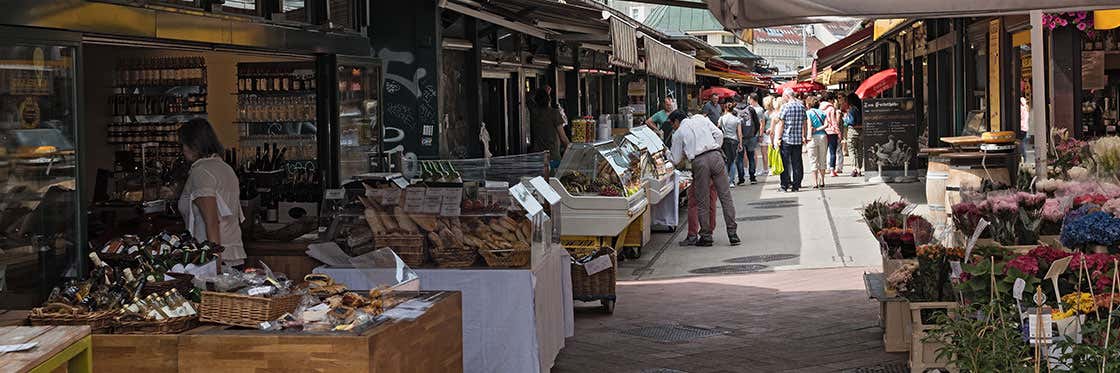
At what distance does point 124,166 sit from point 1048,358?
9.00 m

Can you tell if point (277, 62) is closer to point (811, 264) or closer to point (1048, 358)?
point (811, 264)

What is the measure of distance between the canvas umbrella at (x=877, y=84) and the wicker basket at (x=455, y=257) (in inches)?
794

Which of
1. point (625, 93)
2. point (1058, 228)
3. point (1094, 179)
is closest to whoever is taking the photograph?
point (1058, 228)

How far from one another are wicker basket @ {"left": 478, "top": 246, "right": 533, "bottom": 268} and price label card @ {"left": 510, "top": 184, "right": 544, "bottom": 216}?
0.30 meters

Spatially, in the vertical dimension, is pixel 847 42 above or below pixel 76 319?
above

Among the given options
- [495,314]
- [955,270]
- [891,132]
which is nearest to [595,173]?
[495,314]

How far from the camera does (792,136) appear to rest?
22.1 m

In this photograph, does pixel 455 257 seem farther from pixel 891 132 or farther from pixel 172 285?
pixel 891 132

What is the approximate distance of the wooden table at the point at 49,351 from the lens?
13.5ft

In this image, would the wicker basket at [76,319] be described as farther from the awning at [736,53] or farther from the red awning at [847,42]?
the awning at [736,53]

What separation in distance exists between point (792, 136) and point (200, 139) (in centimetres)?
1518

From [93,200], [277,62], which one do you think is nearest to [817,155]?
[277,62]

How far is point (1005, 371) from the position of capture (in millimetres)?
5395

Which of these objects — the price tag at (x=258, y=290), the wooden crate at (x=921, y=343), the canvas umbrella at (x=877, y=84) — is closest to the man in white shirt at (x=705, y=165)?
the wooden crate at (x=921, y=343)
